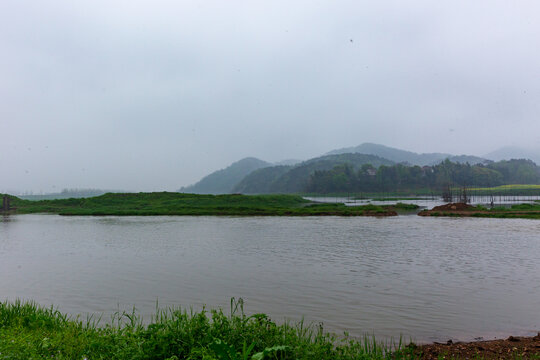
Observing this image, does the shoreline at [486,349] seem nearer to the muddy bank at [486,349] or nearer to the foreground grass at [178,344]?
the muddy bank at [486,349]

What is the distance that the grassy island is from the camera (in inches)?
2127

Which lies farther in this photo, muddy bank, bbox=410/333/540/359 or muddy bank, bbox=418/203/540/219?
muddy bank, bbox=418/203/540/219

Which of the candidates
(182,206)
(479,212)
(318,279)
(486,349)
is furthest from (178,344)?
(182,206)

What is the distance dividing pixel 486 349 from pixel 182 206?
60.7m

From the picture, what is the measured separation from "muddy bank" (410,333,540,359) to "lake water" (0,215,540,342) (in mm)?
812

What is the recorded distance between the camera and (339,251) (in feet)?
66.3

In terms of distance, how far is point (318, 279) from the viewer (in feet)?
45.2

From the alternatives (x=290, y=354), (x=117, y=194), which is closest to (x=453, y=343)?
(x=290, y=354)

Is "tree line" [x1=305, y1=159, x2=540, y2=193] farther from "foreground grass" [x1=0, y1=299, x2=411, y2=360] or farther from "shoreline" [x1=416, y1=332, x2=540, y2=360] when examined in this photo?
"foreground grass" [x1=0, y1=299, x2=411, y2=360]

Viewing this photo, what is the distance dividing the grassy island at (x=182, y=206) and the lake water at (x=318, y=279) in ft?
95.0

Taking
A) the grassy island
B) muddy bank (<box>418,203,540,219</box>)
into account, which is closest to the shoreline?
muddy bank (<box>418,203,540,219</box>)

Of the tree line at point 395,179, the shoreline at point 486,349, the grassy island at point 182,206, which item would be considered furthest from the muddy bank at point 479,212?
the tree line at point 395,179

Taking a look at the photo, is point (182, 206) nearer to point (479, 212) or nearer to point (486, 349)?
point (479, 212)

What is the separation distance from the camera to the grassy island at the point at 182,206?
5403cm
